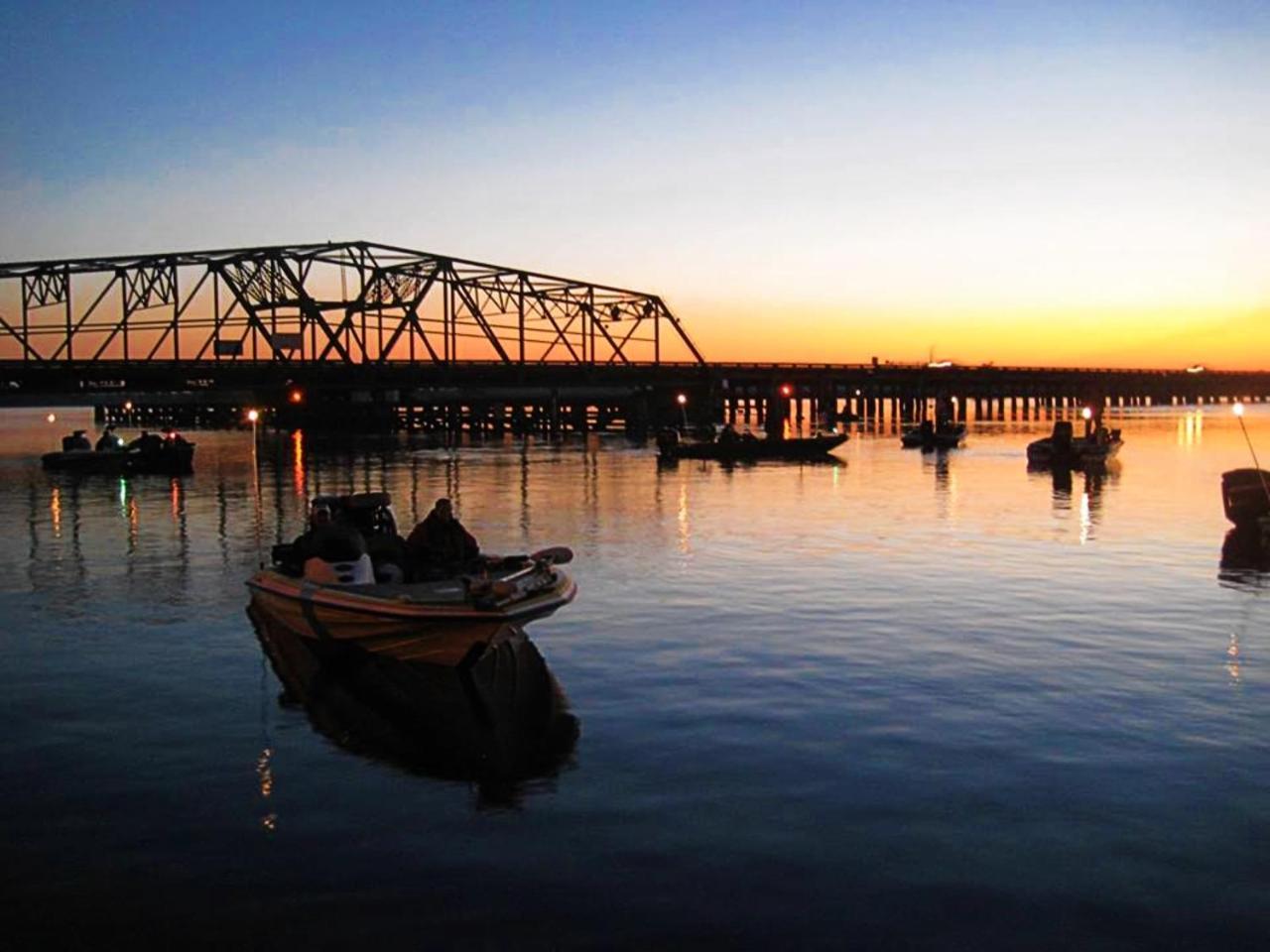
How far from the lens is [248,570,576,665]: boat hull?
17.0 m

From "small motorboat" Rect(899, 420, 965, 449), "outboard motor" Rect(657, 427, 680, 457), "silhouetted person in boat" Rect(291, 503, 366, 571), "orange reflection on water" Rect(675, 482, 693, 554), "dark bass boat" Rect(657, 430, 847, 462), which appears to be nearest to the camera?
"silhouetted person in boat" Rect(291, 503, 366, 571)

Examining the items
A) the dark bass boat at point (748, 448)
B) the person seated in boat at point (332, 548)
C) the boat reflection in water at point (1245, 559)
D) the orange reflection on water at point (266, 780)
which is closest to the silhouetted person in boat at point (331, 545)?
the person seated in boat at point (332, 548)

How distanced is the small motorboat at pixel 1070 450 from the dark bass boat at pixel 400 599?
5990 cm

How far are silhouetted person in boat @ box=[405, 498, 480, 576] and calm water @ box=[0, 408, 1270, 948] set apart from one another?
2.36m

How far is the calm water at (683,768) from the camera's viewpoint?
10.7 m

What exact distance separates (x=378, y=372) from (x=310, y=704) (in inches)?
4867

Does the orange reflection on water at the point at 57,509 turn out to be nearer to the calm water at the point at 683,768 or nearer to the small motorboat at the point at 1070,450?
the calm water at the point at 683,768

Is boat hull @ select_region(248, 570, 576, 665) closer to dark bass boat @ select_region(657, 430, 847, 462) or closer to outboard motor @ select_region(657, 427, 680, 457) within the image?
dark bass boat @ select_region(657, 430, 847, 462)

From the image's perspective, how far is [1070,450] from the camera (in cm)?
7362

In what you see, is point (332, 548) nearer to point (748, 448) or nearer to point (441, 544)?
point (441, 544)

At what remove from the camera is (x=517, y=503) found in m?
53.4

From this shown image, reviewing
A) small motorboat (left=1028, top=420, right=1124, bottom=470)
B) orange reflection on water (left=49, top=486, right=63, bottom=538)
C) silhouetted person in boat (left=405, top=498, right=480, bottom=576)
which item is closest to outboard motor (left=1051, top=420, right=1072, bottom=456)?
small motorboat (left=1028, top=420, right=1124, bottom=470)

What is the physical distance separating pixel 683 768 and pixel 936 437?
95.6 metres

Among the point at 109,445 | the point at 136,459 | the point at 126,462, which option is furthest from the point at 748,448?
the point at 109,445
